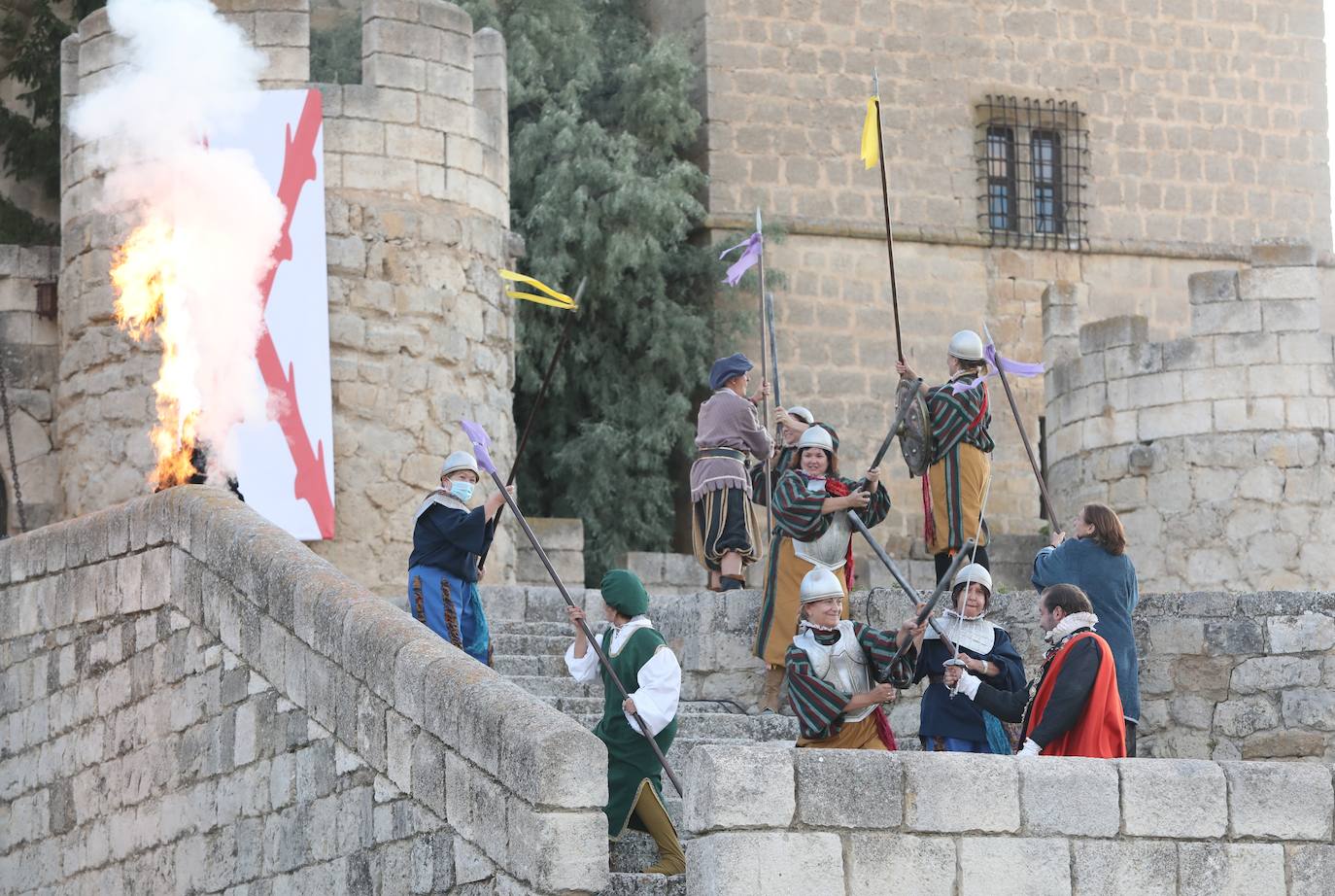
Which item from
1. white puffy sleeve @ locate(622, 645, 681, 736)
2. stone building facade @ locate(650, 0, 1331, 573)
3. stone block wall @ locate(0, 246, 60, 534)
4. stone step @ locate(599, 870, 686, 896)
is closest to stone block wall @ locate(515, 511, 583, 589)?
stone block wall @ locate(0, 246, 60, 534)

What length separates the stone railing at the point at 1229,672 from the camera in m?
11.9

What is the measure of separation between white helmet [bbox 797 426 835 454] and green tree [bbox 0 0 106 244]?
983 centimetres

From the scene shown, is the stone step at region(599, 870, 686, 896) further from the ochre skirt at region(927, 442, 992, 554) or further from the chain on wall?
the chain on wall

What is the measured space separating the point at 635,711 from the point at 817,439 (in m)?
2.33

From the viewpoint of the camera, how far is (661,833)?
943 cm

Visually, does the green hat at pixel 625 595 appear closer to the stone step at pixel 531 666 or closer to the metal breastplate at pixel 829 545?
the metal breastplate at pixel 829 545

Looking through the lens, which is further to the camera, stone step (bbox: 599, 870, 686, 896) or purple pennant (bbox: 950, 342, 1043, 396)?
purple pennant (bbox: 950, 342, 1043, 396)

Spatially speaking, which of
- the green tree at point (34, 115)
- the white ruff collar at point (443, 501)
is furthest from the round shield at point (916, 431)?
the green tree at point (34, 115)

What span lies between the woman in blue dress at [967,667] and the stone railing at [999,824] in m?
1.50

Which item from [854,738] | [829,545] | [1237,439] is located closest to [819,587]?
[854,738]

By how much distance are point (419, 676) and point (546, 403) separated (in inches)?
437

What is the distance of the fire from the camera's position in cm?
1423

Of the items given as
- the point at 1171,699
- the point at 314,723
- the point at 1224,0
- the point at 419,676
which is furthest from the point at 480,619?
the point at 1224,0

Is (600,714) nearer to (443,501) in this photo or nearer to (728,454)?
(443,501)
